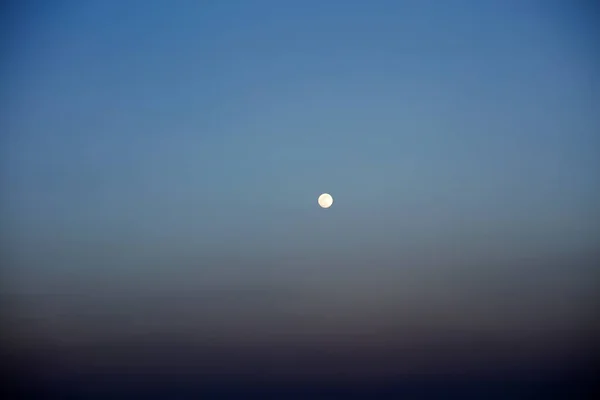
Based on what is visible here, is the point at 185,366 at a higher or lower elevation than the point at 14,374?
higher

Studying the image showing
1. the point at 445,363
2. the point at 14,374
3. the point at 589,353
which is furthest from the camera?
the point at 445,363

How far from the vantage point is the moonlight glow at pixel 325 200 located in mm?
8158

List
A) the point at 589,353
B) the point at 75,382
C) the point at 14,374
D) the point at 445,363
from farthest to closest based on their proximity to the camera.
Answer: the point at 445,363, the point at 75,382, the point at 14,374, the point at 589,353

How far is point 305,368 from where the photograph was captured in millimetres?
9039

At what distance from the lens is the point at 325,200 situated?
26.9 ft

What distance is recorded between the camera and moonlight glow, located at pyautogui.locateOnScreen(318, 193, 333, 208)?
8158mm

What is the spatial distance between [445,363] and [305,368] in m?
1.90

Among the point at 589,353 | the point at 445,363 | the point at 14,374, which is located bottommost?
the point at 14,374

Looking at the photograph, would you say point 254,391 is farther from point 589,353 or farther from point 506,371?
point 589,353

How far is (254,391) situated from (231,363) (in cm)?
51

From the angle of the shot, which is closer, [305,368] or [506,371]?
[506,371]

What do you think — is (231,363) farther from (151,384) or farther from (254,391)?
(151,384)

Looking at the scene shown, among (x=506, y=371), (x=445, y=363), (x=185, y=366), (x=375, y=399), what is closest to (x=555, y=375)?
(x=506, y=371)

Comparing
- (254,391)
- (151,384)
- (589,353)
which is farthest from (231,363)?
(589,353)
